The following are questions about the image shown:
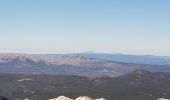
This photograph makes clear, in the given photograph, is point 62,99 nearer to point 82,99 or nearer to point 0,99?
point 82,99

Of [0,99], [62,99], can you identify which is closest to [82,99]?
[62,99]

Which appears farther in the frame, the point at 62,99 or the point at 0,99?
the point at 62,99

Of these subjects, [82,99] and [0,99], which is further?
[82,99]
